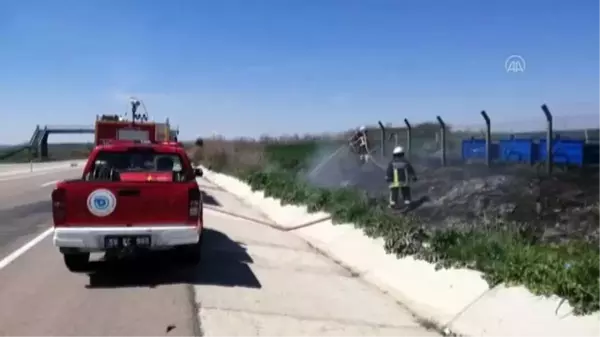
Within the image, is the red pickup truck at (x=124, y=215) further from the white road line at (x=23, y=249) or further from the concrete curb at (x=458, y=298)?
the concrete curb at (x=458, y=298)

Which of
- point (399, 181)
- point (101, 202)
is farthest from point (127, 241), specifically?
point (399, 181)

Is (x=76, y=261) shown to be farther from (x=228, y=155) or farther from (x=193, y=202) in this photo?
(x=228, y=155)

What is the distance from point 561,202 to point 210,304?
25.4 feet

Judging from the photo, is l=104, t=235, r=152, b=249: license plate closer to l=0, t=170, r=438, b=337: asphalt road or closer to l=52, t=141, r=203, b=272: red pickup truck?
l=52, t=141, r=203, b=272: red pickup truck

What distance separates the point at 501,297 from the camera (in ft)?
25.5

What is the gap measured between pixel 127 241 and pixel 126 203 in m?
0.52

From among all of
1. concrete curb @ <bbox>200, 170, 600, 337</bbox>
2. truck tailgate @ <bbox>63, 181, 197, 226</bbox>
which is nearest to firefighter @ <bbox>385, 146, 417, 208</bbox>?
concrete curb @ <bbox>200, 170, 600, 337</bbox>

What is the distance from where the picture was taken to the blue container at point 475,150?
23.4 meters

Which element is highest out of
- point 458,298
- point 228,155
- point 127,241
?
point 228,155

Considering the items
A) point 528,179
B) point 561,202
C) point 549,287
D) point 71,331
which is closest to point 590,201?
point 561,202

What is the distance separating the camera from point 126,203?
9258 millimetres

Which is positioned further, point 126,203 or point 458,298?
point 126,203

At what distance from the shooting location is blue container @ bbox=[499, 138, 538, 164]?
21359 mm

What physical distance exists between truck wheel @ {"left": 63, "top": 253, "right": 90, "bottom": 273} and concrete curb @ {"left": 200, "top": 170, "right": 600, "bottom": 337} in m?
4.52
